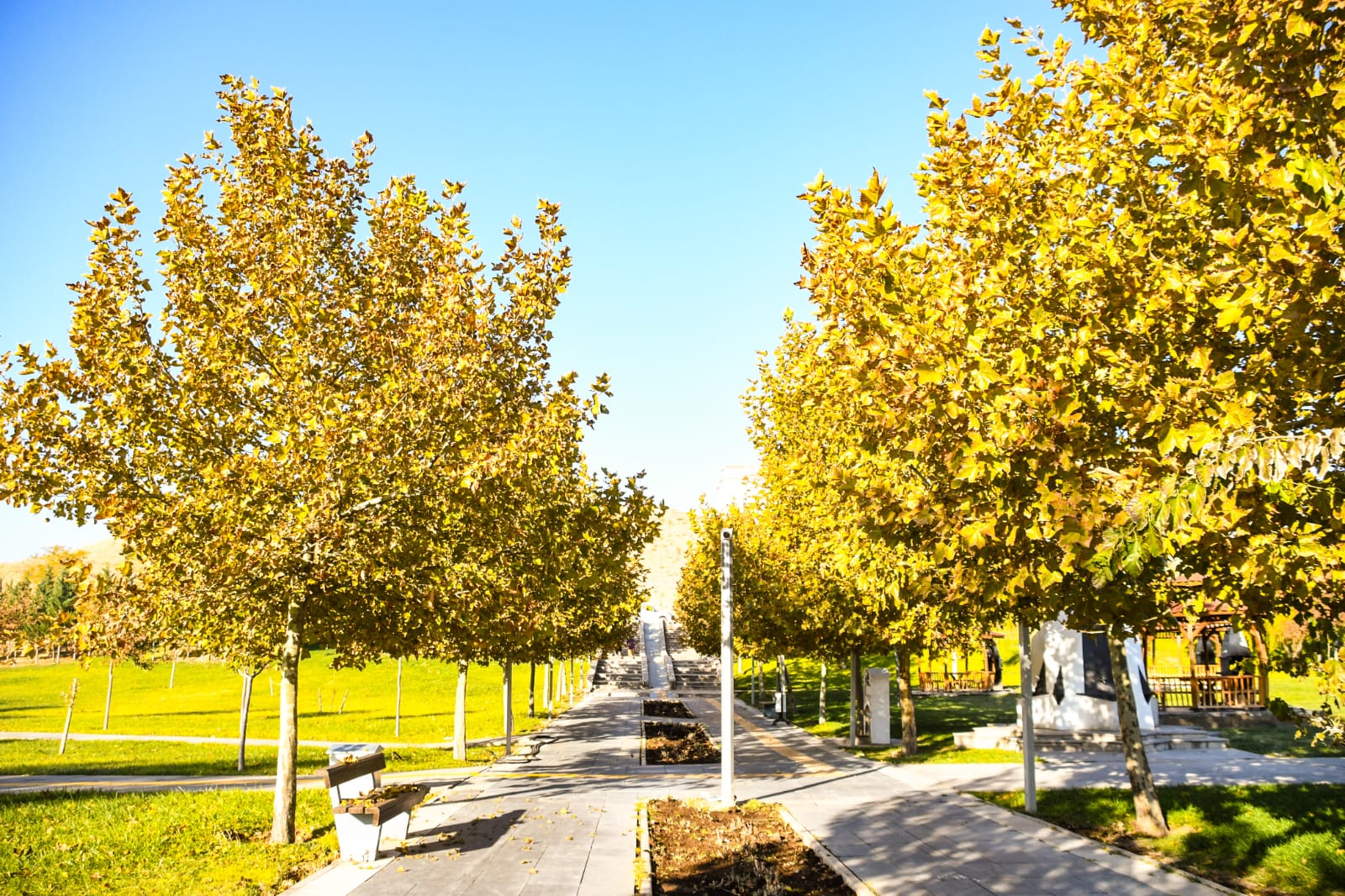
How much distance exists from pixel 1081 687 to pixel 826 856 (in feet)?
56.7

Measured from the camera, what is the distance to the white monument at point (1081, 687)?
81.5 feet

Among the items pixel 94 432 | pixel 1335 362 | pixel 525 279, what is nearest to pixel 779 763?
pixel 525 279

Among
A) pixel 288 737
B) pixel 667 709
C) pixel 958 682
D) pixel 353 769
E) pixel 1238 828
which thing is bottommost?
pixel 667 709

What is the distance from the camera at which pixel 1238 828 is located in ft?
39.3

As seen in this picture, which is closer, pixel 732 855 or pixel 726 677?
pixel 732 855

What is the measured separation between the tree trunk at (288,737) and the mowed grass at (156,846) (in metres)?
0.28

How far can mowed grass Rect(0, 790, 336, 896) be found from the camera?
942cm

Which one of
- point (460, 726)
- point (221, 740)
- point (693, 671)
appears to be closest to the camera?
point (460, 726)

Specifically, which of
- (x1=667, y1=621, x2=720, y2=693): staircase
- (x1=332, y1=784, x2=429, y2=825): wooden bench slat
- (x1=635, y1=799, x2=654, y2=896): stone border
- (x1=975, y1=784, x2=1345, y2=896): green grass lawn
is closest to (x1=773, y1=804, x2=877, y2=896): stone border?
(x1=635, y1=799, x2=654, y2=896): stone border

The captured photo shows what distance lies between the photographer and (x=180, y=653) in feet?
37.6

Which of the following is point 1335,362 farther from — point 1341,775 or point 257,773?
point 257,773

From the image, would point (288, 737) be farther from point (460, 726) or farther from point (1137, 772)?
point (1137, 772)

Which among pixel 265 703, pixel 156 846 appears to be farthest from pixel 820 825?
pixel 265 703

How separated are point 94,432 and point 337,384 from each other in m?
2.88
